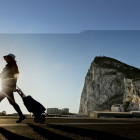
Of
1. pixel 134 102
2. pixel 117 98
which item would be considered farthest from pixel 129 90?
pixel 117 98

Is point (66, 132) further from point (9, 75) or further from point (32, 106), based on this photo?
point (9, 75)

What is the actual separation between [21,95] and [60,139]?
9.67 ft

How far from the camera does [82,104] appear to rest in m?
148

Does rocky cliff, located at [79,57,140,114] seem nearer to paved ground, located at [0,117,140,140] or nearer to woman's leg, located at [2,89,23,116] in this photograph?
woman's leg, located at [2,89,23,116]

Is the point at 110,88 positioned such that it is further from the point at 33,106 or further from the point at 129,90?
the point at 33,106

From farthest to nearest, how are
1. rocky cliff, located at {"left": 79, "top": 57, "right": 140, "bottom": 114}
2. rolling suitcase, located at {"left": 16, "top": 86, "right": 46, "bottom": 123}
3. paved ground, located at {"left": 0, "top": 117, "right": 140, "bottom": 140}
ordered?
1. rocky cliff, located at {"left": 79, "top": 57, "right": 140, "bottom": 114}
2. rolling suitcase, located at {"left": 16, "top": 86, "right": 46, "bottom": 123}
3. paved ground, located at {"left": 0, "top": 117, "right": 140, "bottom": 140}

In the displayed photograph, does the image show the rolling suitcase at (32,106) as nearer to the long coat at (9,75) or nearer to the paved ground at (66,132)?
the long coat at (9,75)

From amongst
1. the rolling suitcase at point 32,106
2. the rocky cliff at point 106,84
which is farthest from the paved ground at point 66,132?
the rocky cliff at point 106,84

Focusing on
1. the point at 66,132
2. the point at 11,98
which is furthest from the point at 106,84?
the point at 66,132

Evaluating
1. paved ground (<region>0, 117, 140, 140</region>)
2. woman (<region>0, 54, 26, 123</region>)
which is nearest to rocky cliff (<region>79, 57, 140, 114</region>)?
woman (<region>0, 54, 26, 123</region>)

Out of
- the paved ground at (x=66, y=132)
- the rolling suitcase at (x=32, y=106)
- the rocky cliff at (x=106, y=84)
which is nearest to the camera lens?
the paved ground at (x=66, y=132)

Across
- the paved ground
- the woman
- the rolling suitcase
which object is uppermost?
the woman

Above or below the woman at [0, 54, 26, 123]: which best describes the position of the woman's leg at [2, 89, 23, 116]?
below

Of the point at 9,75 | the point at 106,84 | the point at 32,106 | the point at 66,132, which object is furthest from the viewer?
the point at 106,84
